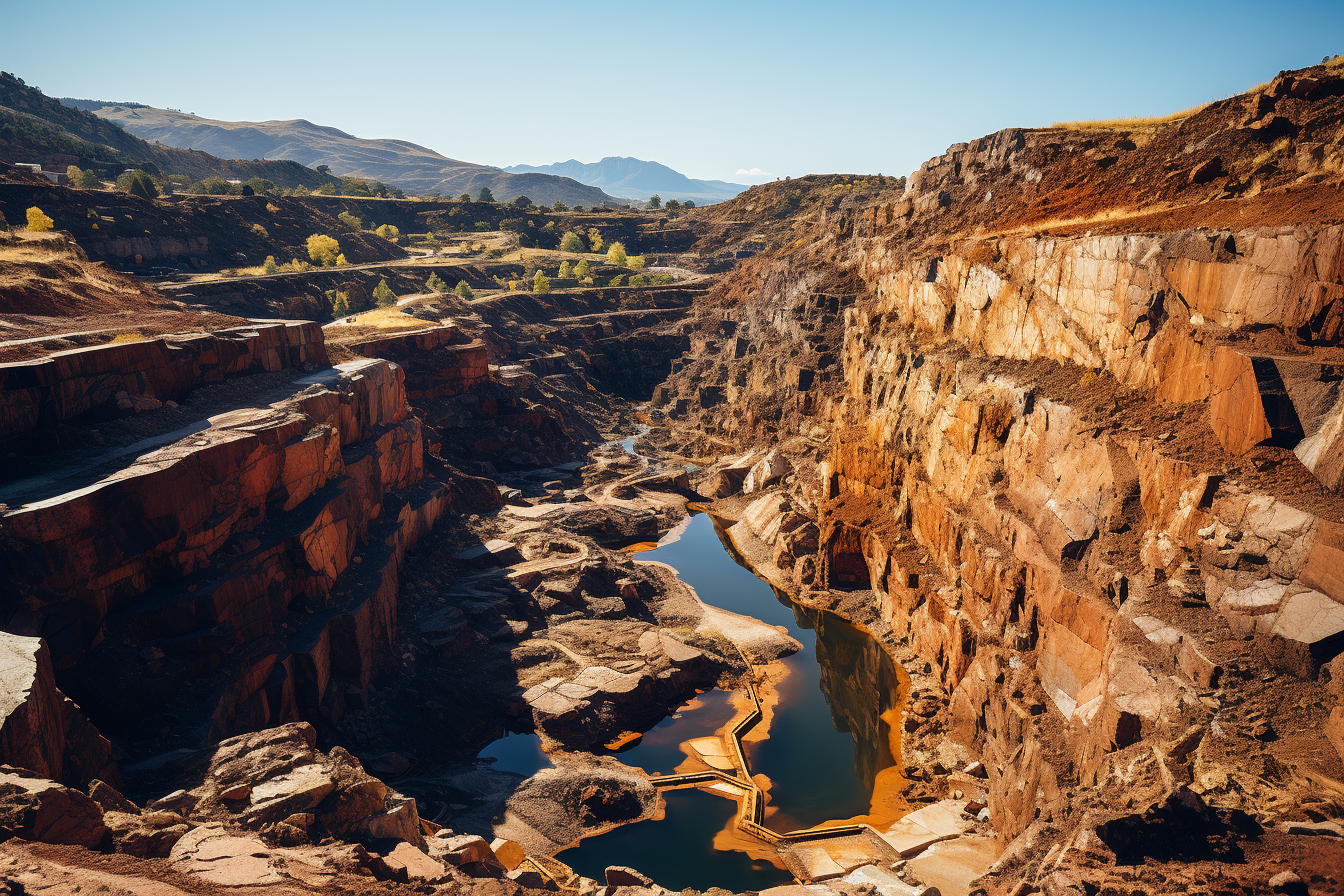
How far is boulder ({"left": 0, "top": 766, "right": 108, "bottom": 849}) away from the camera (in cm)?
945

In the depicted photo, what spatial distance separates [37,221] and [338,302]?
18.6 metres

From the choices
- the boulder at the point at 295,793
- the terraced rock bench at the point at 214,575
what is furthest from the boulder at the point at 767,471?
the boulder at the point at 295,793

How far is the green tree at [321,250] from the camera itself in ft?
230

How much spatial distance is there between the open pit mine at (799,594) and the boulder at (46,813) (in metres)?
0.07

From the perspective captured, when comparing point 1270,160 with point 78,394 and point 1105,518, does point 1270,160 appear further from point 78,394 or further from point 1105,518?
point 78,394

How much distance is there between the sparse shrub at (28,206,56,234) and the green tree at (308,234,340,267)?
915 inches

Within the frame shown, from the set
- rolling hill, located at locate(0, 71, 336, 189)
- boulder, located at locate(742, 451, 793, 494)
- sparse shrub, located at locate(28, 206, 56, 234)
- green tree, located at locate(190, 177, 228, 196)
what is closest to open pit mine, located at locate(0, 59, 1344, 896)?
boulder, located at locate(742, 451, 793, 494)

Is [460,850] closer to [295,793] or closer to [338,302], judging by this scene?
[295,793]

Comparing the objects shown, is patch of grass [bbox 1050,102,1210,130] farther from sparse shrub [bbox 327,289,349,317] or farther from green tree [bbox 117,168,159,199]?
green tree [bbox 117,168,159,199]

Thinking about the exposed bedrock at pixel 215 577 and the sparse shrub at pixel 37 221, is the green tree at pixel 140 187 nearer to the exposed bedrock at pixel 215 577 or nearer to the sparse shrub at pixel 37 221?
the sparse shrub at pixel 37 221

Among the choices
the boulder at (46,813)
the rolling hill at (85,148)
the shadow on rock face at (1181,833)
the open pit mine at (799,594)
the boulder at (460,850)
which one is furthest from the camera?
the rolling hill at (85,148)

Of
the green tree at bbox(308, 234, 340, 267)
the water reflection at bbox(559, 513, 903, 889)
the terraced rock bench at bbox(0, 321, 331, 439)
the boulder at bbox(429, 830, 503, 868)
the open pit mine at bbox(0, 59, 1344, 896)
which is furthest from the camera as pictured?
the green tree at bbox(308, 234, 340, 267)

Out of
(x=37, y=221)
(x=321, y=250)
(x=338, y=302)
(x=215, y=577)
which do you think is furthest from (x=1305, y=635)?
(x=321, y=250)

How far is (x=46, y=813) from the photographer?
971 cm
